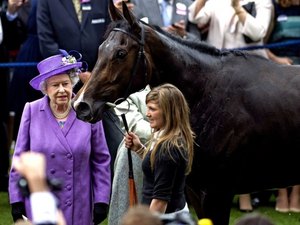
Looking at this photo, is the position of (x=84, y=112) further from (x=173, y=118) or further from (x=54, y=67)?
(x=173, y=118)

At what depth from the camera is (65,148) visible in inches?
295

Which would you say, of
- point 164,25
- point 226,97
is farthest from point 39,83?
point 164,25

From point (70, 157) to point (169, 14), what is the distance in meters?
4.58

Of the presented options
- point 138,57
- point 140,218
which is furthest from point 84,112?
point 140,218

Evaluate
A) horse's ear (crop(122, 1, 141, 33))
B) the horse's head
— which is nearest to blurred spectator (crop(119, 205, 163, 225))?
the horse's head

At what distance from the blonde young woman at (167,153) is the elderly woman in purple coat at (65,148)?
1.72ft

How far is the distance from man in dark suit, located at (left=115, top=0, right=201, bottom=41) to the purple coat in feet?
10.7

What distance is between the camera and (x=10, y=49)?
1288cm

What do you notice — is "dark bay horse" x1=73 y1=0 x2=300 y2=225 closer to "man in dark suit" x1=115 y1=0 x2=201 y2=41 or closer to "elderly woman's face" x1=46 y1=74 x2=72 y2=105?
"elderly woman's face" x1=46 y1=74 x2=72 y2=105

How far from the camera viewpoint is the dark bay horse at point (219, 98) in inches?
327

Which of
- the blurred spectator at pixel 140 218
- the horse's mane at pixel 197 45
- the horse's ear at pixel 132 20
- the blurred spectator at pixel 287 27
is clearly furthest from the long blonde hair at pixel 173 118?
Result: the blurred spectator at pixel 287 27

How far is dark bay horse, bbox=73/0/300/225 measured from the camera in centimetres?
830

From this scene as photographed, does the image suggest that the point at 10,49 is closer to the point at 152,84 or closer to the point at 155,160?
the point at 152,84

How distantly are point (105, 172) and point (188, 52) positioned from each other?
148 centimetres
